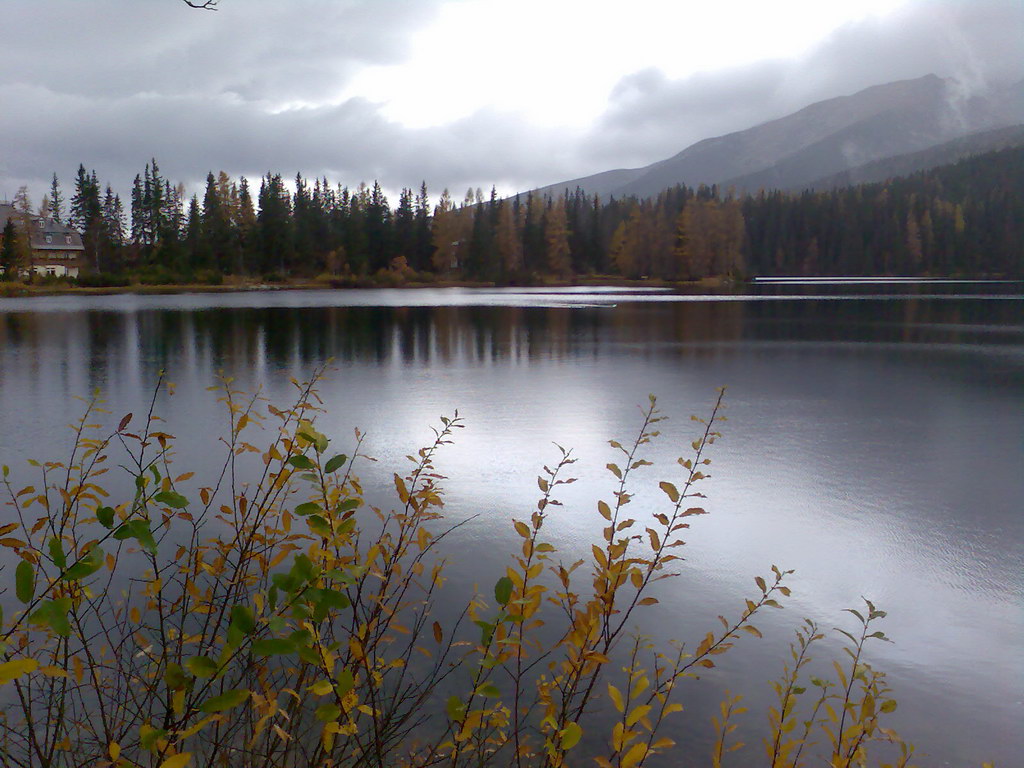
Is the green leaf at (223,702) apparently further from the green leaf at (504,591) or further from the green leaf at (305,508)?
the green leaf at (504,591)

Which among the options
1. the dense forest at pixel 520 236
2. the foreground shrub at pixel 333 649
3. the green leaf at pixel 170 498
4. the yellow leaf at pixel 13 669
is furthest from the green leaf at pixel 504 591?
the dense forest at pixel 520 236

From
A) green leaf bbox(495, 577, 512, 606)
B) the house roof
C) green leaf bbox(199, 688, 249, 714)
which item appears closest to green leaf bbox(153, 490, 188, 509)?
green leaf bbox(199, 688, 249, 714)

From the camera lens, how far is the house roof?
239ft

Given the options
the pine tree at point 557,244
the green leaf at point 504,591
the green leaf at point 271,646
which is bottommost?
the green leaf at point 504,591

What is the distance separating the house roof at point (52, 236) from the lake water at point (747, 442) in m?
58.6

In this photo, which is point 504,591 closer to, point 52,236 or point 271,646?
point 271,646

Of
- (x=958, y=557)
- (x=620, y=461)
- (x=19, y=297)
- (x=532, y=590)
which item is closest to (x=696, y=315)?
(x=620, y=461)

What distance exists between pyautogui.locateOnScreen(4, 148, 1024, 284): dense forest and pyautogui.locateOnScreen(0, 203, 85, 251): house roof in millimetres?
3964

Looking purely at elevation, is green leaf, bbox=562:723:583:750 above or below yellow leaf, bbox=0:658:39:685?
below

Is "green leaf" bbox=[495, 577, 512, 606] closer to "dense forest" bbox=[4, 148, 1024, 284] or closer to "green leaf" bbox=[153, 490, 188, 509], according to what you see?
"green leaf" bbox=[153, 490, 188, 509]

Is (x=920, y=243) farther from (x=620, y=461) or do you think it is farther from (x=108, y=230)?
(x=620, y=461)

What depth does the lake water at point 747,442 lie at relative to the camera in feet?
15.7

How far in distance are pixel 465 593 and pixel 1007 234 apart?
130487 millimetres

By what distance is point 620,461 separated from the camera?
8883 millimetres
